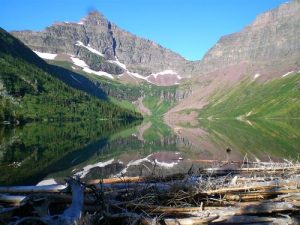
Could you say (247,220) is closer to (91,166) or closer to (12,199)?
(12,199)

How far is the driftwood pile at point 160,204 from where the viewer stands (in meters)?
8.14

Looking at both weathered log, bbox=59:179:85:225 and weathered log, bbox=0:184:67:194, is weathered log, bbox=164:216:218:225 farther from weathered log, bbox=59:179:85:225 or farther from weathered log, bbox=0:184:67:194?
weathered log, bbox=0:184:67:194

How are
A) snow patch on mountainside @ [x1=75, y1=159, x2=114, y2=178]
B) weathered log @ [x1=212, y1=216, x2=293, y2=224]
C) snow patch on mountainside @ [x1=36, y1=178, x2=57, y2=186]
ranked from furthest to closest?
snow patch on mountainside @ [x1=75, y1=159, x2=114, y2=178] < snow patch on mountainside @ [x1=36, y1=178, x2=57, y2=186] < weathered log @ [x1=212, y1=216, x2=293, y2=224]

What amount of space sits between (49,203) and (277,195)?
19.8 ft

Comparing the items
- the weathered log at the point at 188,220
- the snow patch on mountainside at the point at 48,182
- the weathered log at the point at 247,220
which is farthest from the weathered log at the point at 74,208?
the snow patch on mountainside at the point at 48,182

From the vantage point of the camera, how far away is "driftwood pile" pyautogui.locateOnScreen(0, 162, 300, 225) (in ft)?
26.7

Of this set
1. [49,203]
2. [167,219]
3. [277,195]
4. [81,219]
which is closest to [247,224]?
[167,219]

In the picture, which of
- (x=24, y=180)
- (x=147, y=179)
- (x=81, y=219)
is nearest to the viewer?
(x=81, y=219)

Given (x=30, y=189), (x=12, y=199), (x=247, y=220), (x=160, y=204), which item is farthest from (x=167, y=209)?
(x=30, y=189)

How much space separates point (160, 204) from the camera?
383 inches

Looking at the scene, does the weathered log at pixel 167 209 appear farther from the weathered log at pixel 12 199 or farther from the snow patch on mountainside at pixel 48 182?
the snow patch on mountainside at pixel 48 182

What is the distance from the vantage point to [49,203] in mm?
8688

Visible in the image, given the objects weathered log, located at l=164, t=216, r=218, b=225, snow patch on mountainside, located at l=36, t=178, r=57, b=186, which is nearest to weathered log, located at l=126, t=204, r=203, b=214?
weathered log, located at l=164, t=216, r=218, b=225

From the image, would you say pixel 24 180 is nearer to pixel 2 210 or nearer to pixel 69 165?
pixel 69 165
